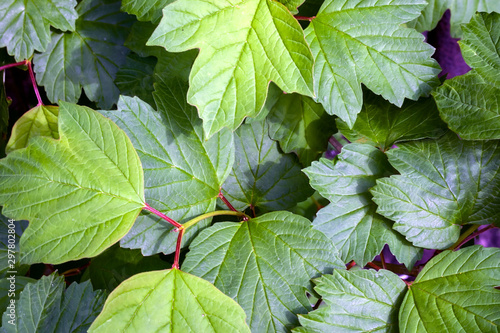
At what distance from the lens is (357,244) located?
0.69 metres

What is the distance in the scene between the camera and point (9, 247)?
798 mm

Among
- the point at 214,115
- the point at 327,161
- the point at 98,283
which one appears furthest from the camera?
the point at 98,283

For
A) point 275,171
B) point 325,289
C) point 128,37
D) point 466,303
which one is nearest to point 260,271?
point 325,289

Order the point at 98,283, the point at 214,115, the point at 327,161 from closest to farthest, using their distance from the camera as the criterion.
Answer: the point at 214,115 → the point at 327,161 → the point at 98,283

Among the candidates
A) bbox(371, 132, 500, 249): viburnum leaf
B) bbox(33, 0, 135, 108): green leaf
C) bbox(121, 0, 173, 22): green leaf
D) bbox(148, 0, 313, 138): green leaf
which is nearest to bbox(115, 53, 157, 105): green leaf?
bbox(33, 0, 135, 108): green leaf

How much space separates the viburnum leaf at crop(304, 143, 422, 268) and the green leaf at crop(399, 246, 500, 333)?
5 cm

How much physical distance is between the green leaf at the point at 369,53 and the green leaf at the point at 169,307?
0.35m

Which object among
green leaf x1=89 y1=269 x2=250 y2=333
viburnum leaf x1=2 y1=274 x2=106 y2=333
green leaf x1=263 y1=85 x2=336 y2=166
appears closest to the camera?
green leaf x1=89 y1=269 x2=250 y2=333

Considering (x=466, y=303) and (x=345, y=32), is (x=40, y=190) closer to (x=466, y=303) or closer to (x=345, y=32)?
(x=345, y=32)

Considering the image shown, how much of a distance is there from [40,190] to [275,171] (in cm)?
41

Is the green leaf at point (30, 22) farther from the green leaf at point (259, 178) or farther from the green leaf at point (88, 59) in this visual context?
the green leaf at point (259, 178)

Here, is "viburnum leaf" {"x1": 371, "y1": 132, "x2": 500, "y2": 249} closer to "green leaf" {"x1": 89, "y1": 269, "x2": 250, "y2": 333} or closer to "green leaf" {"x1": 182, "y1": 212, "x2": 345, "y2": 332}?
"green leaf" {"x1": 182, "y1": 212, "x2": 345, "y2": 332}

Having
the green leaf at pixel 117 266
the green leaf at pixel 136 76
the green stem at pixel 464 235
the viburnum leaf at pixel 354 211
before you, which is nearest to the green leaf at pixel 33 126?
the green leaf at pixel 136 76

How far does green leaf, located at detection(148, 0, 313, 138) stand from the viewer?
59 centimetres
